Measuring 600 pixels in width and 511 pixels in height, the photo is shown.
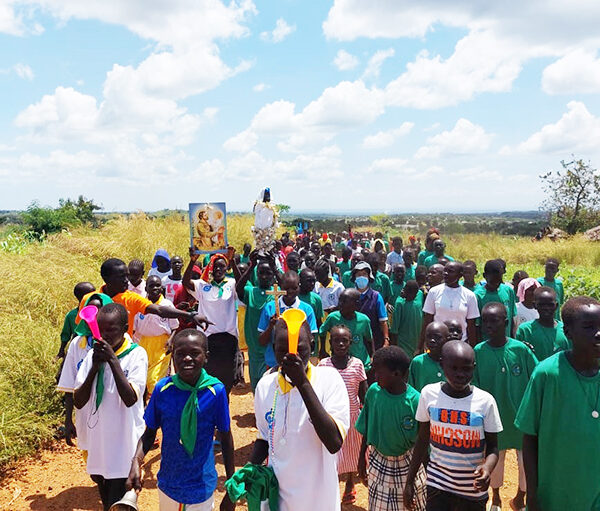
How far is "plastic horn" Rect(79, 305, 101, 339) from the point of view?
128 inches

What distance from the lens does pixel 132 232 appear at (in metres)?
15.4

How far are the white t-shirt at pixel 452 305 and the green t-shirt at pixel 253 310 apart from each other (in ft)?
6.32

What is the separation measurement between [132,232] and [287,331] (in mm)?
14154

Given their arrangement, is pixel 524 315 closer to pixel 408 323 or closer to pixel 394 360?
pixel 408 323

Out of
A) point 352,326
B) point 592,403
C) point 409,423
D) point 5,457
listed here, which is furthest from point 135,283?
point 592,403

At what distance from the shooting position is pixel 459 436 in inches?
117

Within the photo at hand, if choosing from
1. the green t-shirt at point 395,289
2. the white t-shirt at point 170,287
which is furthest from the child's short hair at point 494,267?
the white t-shirt at point 170,287

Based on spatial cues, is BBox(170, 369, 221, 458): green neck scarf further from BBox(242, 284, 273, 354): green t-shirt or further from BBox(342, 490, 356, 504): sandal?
BBox(242, 284, 273, 354): green t-shirt

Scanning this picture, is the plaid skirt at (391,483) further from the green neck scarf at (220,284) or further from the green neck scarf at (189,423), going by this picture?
the green neck scarf at (220,284)

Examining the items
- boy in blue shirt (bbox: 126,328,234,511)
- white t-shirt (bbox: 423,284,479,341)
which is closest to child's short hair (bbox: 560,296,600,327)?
boy in blue shirt (bbox: 126,328,234,511)

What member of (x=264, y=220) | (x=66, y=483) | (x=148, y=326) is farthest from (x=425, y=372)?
(x=264, y=220)

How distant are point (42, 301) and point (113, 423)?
228 inches

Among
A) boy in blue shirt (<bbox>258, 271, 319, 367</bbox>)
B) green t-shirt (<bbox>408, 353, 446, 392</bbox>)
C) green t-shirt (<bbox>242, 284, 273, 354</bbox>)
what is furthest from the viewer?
green t-shirt (<bbox>242, 284, 273, 354</bbox>)

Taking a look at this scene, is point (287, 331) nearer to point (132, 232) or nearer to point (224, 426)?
point (224, 426)
